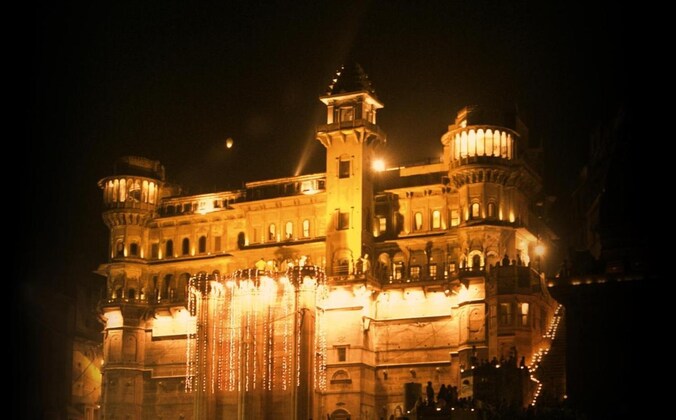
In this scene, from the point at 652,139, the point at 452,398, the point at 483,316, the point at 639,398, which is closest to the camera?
the point at 639,398

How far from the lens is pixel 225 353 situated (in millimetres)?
81875

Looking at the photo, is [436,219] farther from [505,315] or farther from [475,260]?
[505,315]

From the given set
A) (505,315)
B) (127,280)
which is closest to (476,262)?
(505,315)

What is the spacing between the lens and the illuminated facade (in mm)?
79875

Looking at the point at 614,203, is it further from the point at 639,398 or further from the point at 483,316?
the point at 483,316

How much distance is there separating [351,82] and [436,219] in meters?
10.8

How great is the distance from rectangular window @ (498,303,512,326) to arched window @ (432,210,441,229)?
9.14 metres

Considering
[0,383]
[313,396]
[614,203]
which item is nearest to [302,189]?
[313,396]

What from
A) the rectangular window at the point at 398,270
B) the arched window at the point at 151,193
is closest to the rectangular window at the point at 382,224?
the rectangular window at the point at 398,270

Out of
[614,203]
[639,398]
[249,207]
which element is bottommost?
[639,398]

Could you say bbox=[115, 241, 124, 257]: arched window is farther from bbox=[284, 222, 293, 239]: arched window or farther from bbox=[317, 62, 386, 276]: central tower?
bbox=[317, 62, 386, 276]: central tower

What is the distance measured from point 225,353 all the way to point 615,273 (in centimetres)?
3739

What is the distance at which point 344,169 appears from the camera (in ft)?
280

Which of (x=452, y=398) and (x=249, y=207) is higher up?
(x=249, y=207)
